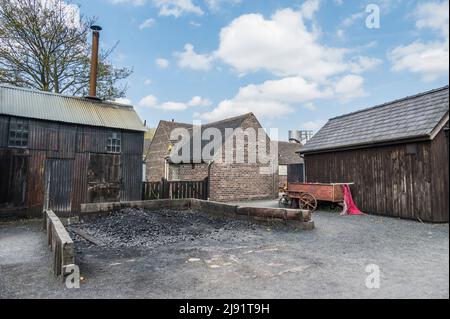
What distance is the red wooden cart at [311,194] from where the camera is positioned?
1206 centimetres

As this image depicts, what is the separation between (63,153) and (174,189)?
5939mm

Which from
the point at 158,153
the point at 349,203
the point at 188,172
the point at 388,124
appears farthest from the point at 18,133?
the point at 158,153

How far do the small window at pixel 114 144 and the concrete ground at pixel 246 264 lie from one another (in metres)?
5.93

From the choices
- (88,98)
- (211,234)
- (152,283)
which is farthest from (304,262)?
(88,98)

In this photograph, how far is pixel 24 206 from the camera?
11.5 meters

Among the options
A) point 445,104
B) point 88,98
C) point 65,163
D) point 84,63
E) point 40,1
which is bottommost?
point 65,163

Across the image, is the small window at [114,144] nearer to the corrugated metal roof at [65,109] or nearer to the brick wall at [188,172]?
the corrugated metal roof at [65,109]

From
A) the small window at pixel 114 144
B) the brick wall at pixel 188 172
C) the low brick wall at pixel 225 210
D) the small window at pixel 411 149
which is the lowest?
the low brick wall at pixel 225 210

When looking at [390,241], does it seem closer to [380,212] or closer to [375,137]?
[380,212]

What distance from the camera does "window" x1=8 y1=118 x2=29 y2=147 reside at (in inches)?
452

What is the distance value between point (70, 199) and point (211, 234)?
8141mm

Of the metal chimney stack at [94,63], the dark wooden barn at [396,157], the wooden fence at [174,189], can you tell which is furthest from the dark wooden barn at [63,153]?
the dark wooden barn at [396,157]

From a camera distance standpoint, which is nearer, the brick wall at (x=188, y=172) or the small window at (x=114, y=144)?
the small window at (x=114, y=144)

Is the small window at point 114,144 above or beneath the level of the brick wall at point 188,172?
above
